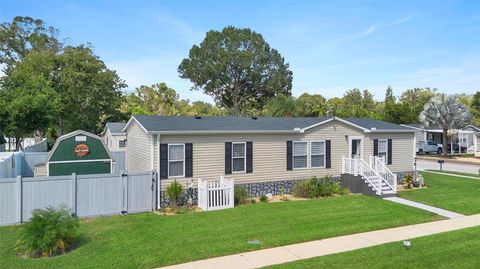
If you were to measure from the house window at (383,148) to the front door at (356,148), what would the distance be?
1145mm

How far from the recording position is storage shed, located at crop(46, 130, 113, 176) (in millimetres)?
16000

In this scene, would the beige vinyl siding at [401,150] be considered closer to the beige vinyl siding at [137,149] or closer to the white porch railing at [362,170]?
the white porch railing at [362,170]

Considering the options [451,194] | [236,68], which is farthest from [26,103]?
[236,68]

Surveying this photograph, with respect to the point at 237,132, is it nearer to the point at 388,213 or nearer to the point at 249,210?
the point at 249,210

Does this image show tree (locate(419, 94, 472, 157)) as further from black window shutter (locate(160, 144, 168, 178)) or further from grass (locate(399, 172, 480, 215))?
black window shutter (locate(160, 144, 168, 178))

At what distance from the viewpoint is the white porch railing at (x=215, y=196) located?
13.2 meters

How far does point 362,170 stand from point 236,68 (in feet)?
133

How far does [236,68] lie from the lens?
54656mm

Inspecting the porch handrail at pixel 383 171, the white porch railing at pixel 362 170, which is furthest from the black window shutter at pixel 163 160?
the porch handrail at pixel 383 171

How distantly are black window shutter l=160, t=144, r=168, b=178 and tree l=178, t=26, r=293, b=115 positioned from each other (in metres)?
41.2

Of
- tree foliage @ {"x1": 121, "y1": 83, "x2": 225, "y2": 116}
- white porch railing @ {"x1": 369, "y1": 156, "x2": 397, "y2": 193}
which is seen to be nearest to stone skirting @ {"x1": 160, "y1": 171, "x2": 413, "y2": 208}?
white porch railing @ {"x1": 369, "y1": 156, "x2": 397, "y2": 193}

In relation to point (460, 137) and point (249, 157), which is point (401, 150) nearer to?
point (249, 157)

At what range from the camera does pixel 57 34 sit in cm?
4103

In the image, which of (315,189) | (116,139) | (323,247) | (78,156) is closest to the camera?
(323,247)
